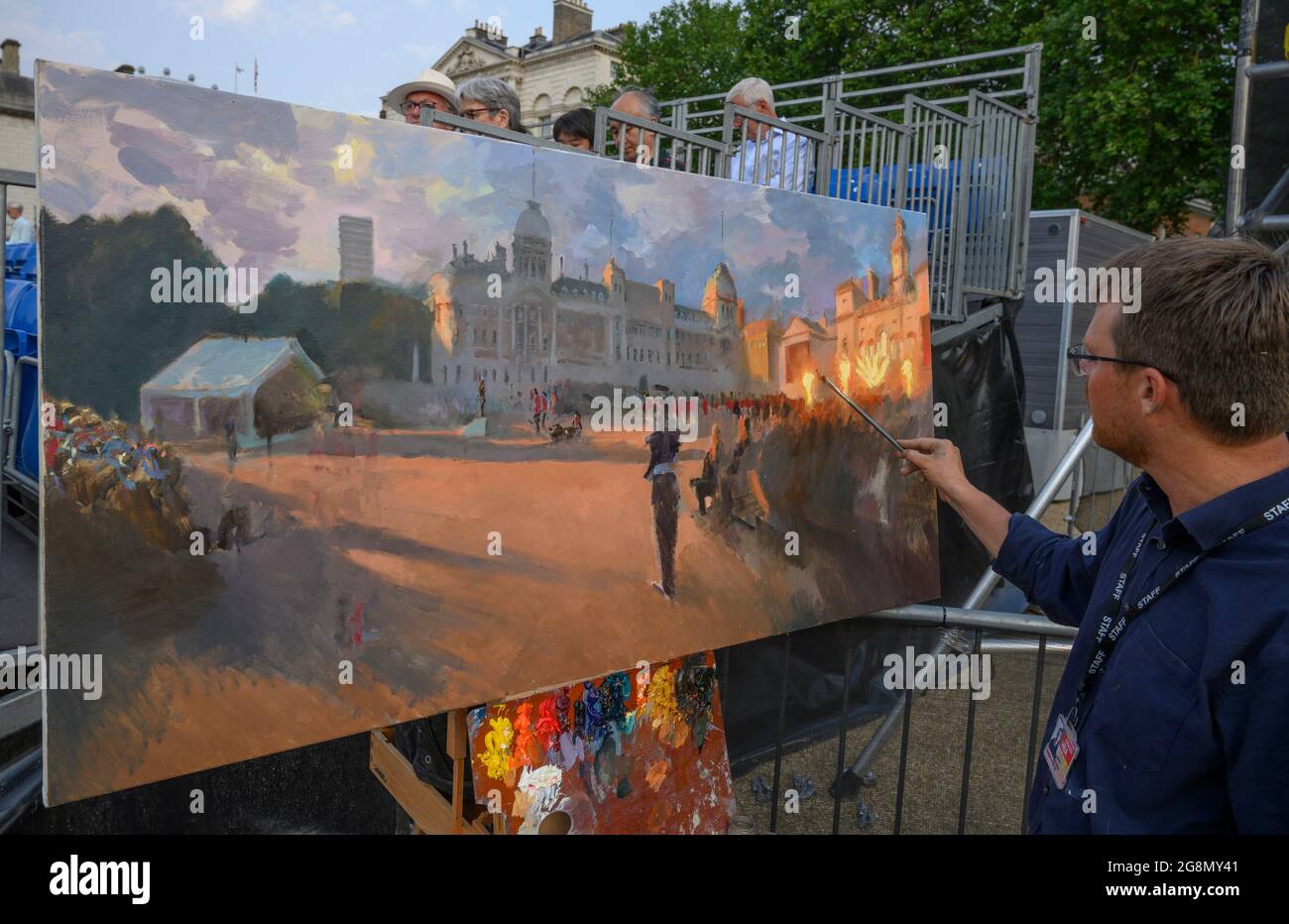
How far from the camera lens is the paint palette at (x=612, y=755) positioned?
2186 millimetres

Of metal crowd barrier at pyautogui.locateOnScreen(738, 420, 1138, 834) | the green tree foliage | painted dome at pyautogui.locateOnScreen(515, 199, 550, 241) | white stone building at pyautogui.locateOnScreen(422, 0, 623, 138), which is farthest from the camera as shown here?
white stone building at pyautogui.locateOnScreen(422, 0, 623, 138)

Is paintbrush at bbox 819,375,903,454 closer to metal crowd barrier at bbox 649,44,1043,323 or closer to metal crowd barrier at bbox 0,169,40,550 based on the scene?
metal crowd barrier at bbox 0,169,40,550

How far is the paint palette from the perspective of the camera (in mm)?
2186

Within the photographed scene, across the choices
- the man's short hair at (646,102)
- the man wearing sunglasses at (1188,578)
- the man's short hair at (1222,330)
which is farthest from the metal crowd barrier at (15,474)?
the man's short hair at (1222,330)

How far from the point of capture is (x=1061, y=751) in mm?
1745

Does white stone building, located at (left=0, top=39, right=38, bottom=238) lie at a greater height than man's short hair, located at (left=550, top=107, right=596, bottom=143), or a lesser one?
greater

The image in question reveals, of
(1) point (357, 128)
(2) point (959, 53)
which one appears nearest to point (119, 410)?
(1) point (357, 128)

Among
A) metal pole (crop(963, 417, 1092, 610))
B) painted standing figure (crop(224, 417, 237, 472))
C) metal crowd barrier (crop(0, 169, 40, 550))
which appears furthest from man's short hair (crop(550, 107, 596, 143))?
painted standing figure (crop(224, 417, 237, 472))

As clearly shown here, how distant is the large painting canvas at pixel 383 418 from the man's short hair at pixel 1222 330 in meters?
1.01

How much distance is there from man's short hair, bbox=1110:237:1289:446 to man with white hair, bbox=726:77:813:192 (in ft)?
10.6

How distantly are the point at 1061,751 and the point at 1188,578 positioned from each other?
0.40 metres

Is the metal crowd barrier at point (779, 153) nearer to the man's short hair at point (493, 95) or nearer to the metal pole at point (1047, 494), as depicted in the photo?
the man's short hair at point (493, 95)
